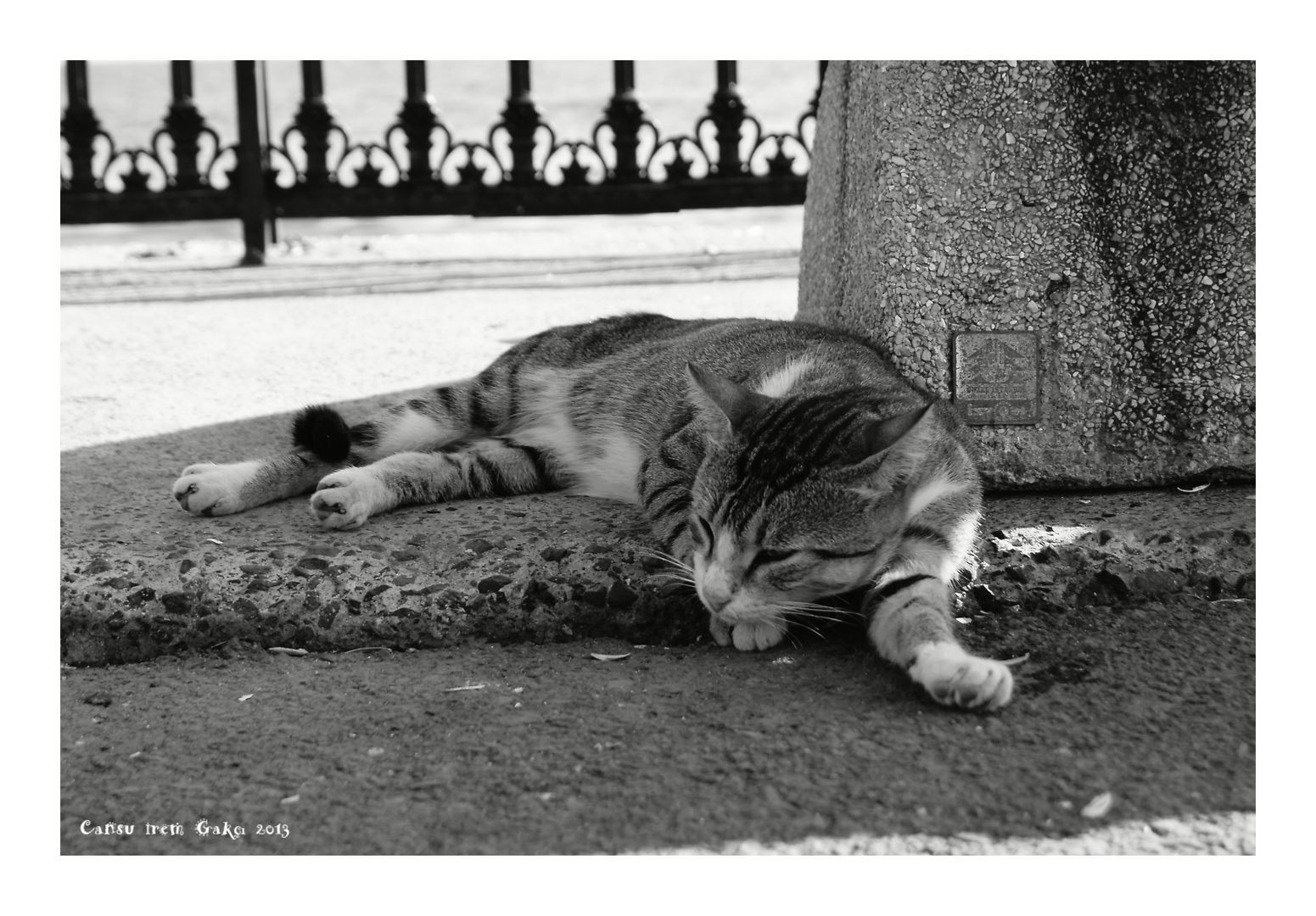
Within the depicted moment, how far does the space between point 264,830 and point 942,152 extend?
2427 millimetres

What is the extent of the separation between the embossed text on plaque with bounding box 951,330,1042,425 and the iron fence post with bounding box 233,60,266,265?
479 cm

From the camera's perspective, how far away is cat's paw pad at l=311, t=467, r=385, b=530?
3.36 m

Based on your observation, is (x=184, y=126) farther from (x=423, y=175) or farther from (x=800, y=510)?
(x=800, y=510)

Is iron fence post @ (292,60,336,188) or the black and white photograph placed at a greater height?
iron fence post @ (292,60,336,188)

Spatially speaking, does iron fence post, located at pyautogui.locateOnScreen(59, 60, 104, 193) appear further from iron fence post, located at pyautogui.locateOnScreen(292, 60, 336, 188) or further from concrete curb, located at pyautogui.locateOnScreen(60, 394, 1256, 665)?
concrete curb, located at pyautogui.locateOnScreen(60, 394, 1256, 665)

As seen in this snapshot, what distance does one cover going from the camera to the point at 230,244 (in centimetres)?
871

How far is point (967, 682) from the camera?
99.8 inches

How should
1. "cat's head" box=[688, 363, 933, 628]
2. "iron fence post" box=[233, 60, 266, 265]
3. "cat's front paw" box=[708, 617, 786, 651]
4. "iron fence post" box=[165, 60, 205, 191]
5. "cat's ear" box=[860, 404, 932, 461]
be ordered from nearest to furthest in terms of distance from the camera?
"cat's ear" box=[860, 404, 932, 461], "cat's head" box=[688, 363, 933, 628], "cat's front paw" box=[708, 617, 786, 651], "iron fence post" box=[233, 60, 266, 265], "iron fence post" box=[165, 60, 205, 191]

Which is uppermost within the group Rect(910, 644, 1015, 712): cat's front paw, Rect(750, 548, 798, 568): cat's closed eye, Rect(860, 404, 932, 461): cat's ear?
Rect(860, 404, 932, 461): cat's ear

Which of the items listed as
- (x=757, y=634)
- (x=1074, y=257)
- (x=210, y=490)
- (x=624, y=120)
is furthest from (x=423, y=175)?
(x=757, y=634)

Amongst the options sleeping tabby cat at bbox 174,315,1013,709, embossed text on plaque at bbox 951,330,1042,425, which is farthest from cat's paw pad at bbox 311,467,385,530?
embossed text on plaque at bbox 951,330,1042,425

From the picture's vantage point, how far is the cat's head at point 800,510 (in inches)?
110
